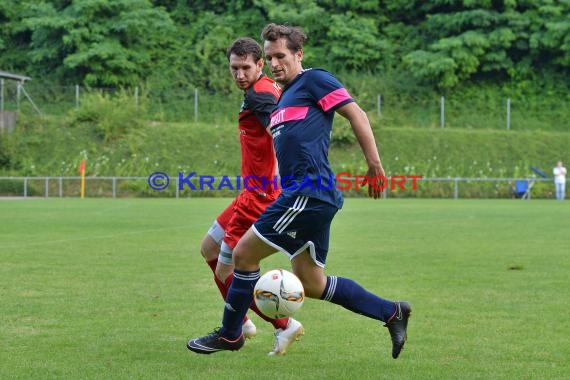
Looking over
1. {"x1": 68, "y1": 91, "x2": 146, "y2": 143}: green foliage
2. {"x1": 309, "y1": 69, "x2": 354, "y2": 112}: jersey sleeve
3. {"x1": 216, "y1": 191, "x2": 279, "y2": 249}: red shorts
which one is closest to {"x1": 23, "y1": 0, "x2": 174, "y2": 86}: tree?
{"x1": 68, "y1": 91, "x2": 146, "y2": 143}: green foliage

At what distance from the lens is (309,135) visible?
577 cm

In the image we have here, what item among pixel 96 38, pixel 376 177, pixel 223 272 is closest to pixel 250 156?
pixel 223 272

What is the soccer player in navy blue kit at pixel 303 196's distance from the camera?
571 cm

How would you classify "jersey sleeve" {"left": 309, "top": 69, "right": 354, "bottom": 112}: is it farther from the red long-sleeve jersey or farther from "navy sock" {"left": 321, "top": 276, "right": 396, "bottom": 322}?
"navy sock" {"left": 321, "top": 276, "right": 396, "bottom": 322}

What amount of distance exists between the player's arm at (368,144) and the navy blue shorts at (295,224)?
347mm

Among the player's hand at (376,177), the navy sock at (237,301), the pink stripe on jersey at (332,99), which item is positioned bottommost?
the navy sock at (237,301)

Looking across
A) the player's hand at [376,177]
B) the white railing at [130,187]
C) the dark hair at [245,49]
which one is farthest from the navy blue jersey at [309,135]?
the white railing at [130,187]

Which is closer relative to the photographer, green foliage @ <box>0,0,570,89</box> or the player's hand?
the player's hand

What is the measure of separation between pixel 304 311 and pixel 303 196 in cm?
234

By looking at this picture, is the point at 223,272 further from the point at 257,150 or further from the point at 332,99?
the point at 332,99

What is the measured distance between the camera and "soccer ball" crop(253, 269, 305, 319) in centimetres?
589

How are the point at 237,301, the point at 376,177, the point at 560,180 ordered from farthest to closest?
the point at 560,180 < the point at 237,301 < the point at 376,177

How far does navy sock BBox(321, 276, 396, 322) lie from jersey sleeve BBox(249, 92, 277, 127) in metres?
1.20

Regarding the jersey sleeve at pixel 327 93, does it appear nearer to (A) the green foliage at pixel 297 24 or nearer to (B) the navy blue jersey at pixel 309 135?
(B) the navy blue jersey at pixel 309 135
